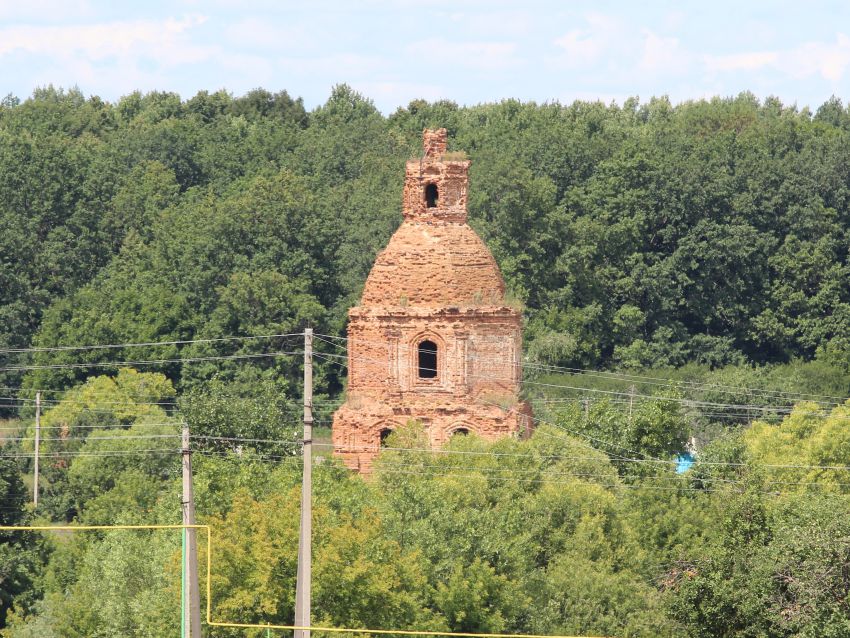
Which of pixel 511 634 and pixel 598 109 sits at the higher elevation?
pixel 598 109

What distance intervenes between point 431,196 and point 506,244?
1039 inches

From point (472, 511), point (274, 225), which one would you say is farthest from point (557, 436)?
point (274, 225)

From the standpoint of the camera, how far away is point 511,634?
160 ft

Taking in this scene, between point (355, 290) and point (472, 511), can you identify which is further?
point (355, 290)

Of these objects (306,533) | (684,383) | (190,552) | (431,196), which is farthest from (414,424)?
(684,383)

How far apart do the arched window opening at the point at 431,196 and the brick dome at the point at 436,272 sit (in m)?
0.48

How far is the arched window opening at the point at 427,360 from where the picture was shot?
195ft

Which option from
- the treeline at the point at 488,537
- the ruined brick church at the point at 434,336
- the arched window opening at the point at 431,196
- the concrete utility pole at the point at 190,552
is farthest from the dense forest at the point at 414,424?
the concrete utility pole at the point at 190,552

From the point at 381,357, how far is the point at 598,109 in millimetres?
50686

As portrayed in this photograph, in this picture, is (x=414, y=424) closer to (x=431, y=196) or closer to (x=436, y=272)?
(x=436, y=272)

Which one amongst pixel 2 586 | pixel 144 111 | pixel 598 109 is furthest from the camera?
pixel 144 111

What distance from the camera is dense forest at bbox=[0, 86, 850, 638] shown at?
4825 centimetres

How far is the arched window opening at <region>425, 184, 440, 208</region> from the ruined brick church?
2cm

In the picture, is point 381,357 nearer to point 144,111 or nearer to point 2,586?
point 2,586
